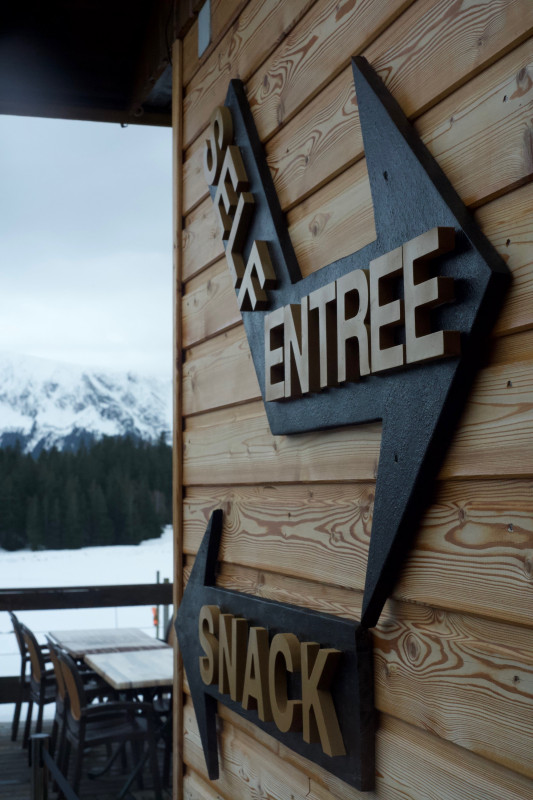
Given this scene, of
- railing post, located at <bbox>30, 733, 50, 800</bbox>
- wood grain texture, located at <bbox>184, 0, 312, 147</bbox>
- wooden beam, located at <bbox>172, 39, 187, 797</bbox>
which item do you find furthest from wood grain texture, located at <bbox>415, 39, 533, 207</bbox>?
railing post, located at <bbox>30, 733, 50, 800</bbox>

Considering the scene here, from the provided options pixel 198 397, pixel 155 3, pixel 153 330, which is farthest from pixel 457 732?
pixel 153 330

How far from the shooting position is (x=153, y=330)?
1298 cm

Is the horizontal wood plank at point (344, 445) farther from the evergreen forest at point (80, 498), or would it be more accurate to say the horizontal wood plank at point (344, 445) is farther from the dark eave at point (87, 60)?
the evergreen forest at point (80, 498)

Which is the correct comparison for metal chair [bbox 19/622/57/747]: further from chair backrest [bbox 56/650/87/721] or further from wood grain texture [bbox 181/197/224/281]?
wood grain texture [bbox 181/197/224/281]

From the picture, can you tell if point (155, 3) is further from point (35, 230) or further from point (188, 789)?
point (35, 230)

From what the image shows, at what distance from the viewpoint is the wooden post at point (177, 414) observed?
8.42 ft

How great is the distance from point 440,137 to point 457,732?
0.94 m

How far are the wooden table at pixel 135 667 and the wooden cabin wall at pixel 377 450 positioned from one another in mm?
1743

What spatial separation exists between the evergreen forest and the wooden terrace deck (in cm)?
147

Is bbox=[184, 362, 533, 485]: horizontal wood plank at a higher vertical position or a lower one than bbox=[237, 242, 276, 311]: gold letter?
lower

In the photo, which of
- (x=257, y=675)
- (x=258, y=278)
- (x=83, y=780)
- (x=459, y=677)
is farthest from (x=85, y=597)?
(x=459, y=677)

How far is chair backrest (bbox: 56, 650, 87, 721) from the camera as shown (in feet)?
13.2

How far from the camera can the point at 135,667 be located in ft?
14.9

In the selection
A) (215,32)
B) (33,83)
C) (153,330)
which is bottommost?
(215,32)
